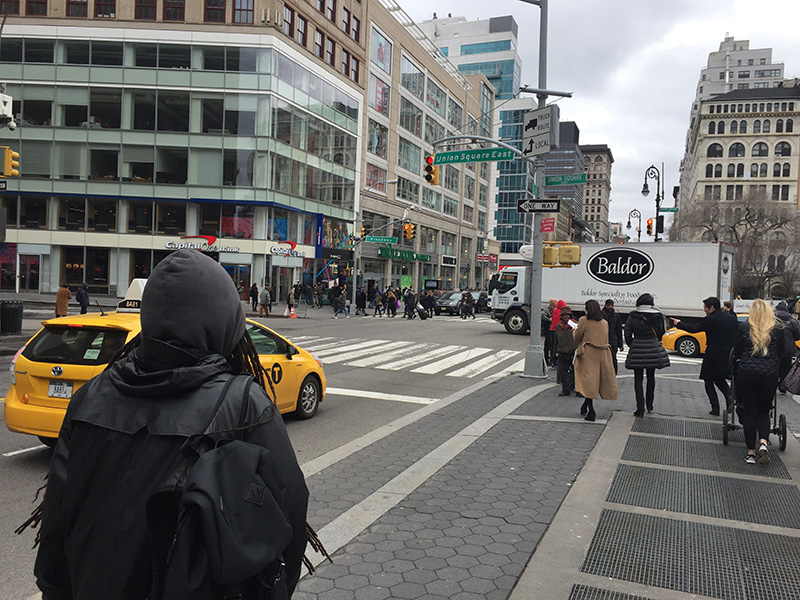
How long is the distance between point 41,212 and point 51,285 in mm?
4840

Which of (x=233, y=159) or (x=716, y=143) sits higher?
(x=716, y=143)

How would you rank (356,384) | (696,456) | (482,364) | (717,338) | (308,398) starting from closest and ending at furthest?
1. (696,456)
2. (717,338)
3. (308,398)
4. (356,384)
5. (482,364)

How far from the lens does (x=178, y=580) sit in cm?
153

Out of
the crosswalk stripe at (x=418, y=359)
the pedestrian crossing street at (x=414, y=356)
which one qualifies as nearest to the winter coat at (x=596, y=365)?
the pedestrian crossing street at (x=414, y=356)

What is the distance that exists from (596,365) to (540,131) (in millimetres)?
6404

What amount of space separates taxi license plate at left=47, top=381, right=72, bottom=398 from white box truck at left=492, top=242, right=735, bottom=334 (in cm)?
1922

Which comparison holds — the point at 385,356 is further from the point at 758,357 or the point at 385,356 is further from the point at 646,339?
the point at 758,357

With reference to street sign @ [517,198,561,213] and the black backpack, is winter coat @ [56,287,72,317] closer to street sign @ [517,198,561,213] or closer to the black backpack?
street sign @ [517,198,561,213]

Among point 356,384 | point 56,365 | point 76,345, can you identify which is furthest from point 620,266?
point 56,365

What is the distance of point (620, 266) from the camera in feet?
79.3

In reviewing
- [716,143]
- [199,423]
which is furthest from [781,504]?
[716,143]

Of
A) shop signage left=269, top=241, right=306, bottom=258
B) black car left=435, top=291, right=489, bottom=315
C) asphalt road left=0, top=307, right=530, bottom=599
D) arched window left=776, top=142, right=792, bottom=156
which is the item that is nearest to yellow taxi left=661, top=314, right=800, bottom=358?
asphalt road left=0, top=307, right=530, bottom=599

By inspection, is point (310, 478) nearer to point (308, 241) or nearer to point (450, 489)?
point (450, 489)

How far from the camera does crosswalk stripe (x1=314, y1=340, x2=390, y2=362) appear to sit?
16.7m
